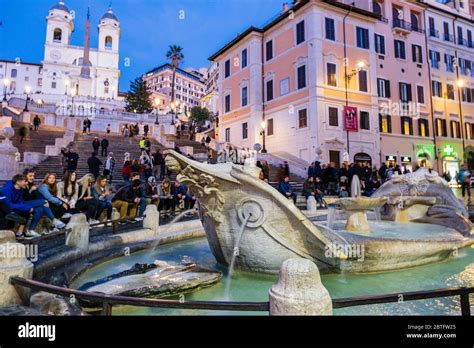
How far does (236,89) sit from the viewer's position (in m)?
32.9

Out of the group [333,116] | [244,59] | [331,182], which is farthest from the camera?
[244,59]

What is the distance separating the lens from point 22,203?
6414mm

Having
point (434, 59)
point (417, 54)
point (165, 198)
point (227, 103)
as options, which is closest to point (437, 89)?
point (434, 59)

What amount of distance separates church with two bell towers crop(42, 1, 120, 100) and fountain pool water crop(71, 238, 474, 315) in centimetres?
5324

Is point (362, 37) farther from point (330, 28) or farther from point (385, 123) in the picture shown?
point (385, 123)

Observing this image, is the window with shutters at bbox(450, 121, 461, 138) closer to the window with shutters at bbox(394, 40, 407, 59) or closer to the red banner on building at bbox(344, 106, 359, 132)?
the window with shutters at bbox(394, 40, 407, 59)

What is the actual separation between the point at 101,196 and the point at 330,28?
24773 mm

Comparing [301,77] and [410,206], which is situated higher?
[301,77]

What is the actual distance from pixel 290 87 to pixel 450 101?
61.3ft

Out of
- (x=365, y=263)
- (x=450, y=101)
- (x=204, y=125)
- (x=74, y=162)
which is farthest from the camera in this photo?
(x=204, y=125)

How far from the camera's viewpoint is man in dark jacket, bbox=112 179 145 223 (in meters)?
8.92

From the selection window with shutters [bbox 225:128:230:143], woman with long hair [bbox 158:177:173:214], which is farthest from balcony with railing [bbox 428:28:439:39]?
woman with long hair [bbox 158:177:173:214]
